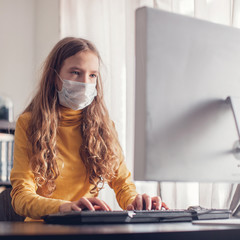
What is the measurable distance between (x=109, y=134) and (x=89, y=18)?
1.22 metres

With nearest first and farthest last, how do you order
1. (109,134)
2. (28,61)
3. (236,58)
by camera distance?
(236,58), (109,134), (28,61)

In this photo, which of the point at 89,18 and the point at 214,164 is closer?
the point at 214,164

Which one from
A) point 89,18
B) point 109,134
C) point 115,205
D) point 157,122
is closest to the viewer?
point 157,122

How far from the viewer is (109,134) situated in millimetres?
1559

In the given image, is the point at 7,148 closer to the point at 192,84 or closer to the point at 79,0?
the point at 79,0

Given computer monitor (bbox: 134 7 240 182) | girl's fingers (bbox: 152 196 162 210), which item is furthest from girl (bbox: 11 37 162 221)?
computer monitor (bbox: 134 7 240 182)

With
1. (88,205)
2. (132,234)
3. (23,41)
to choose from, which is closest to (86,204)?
(88,205)

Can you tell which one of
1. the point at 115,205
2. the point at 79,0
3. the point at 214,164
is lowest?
the point at 115,205

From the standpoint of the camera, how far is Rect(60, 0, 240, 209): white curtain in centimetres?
171

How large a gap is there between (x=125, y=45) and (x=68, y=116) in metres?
0.94

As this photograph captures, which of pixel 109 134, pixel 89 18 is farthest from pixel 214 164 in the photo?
pixel 89 18

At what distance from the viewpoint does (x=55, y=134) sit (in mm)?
1423

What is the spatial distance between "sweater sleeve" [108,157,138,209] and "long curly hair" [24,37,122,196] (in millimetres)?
42

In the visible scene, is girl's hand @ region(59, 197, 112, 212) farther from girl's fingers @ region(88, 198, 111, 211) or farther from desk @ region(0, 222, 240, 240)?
desk @ region(0, 222, 240, 240)
